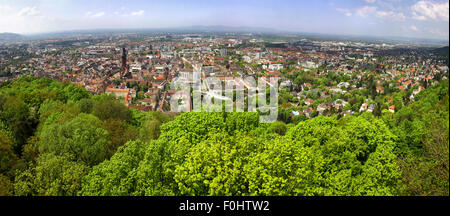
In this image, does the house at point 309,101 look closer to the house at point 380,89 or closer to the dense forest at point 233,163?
the house at point 380,89

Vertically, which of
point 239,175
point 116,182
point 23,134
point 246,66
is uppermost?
point 246,66

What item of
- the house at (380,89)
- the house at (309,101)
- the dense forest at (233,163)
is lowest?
the house at (309,101)

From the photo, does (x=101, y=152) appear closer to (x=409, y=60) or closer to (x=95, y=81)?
Answer: (x=95, y=81)

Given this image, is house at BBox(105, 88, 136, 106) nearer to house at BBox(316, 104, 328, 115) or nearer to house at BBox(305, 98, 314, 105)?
house at BBox(316, 104, 328, 115)
